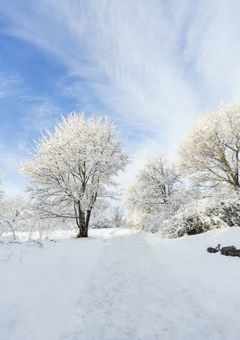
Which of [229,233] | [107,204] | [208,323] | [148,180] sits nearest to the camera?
[208,323]

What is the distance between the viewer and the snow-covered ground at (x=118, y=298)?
379 centimetres

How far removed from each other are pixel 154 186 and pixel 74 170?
8.61 metres

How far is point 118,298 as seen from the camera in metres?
5.14

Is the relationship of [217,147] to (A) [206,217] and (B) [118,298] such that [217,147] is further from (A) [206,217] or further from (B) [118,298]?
(B) [118,298]

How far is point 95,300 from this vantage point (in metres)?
4.98

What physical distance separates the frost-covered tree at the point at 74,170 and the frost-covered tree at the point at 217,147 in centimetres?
571

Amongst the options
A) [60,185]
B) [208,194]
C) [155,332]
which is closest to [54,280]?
[155,332]

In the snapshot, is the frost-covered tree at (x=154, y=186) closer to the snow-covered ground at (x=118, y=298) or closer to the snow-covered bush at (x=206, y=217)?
the snow-covered bush at (x=206, y=217)

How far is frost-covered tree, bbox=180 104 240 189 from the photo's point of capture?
19172 mm

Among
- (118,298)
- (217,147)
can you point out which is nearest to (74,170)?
(217,147)

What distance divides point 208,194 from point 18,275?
14700 millimetres

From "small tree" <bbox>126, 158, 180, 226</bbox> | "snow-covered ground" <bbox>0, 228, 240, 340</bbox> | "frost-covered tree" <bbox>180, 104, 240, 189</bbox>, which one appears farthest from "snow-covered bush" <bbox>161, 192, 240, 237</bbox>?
"small tree" <bbox>126, 158, 180, 226</bbox>

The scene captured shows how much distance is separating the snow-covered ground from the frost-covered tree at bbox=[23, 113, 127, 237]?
9.68 metres

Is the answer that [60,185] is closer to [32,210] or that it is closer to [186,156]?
[32,210]
